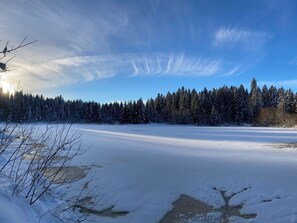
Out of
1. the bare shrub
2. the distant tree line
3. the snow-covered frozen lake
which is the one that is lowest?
the snow-covered frozen lake

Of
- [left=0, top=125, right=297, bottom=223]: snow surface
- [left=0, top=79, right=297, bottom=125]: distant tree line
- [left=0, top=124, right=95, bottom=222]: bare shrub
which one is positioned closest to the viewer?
[left=0, top=124, right=95, bottom=222]: bare shrub

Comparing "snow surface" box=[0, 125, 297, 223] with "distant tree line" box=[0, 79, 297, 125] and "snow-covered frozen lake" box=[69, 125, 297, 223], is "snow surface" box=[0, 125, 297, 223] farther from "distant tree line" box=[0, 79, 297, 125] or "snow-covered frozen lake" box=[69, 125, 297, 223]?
"distant tree line" box=[0, 79, 297, 125]

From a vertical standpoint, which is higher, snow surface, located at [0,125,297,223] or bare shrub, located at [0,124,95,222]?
bare shrub, located at [0,124,95,222]

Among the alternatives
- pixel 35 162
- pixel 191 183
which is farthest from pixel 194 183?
pixel 35 162

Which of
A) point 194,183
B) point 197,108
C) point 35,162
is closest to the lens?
point 35,162

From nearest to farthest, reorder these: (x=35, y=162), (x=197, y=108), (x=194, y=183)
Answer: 1. (x=35, y=162)
2. (x=194, y=183)
3. (x=197, y=108)

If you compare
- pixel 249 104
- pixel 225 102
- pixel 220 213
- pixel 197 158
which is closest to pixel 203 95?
pixel 225 102

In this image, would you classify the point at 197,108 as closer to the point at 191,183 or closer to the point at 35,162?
the point at 191,183

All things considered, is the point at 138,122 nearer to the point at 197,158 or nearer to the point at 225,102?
the point at 225,102

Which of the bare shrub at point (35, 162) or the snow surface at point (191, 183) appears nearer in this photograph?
the bare shrub at point (35, 162)

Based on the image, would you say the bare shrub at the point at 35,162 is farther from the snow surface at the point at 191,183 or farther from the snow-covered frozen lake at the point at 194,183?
the snow-covered frozen lake at the point at 194,183

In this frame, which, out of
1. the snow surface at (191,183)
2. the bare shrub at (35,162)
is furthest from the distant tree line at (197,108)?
the bare shrub at (35,162)

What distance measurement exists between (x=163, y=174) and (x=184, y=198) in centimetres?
195

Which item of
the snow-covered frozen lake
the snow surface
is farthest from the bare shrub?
the snow-covered frozen lake
